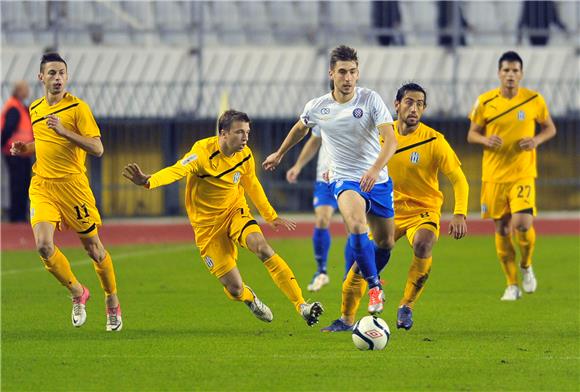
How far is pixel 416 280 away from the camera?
37.0 feet

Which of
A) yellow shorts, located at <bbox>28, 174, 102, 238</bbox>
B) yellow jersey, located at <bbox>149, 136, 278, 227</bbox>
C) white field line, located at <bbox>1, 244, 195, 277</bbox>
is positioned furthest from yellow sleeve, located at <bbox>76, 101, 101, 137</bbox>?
white field line, located at <bbox>1, 244, 195, 277</bbox>

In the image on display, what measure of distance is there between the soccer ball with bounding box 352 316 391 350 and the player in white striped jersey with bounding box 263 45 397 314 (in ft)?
2.19

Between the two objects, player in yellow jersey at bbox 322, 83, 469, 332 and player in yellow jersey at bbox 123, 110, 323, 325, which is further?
player in yellow jersey at bbox 322, 83, 469, 332

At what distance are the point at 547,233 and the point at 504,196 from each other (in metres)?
12.1

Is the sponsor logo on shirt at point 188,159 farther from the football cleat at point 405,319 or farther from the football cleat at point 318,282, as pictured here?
the football cleat at point 318,282

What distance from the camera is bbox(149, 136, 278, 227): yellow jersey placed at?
11.1 meters

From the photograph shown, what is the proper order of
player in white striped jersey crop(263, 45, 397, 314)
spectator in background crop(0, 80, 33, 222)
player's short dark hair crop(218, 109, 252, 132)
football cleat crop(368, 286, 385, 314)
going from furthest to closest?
spectator in background crop(0, 80, 33, 222), player's short dark hair crop(218, 109, 252, 132), player in white striped jersey crop(263, 45, 397, 314), football cleat crop(368, 286, 385, 314)

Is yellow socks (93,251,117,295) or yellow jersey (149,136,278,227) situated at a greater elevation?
yellow jersey (149,136,278,227)

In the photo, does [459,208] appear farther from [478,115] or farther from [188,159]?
[478,115]

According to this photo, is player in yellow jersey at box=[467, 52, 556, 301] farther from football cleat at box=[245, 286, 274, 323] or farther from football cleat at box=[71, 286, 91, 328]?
football cleat at box=[71, 286, 91, 328]

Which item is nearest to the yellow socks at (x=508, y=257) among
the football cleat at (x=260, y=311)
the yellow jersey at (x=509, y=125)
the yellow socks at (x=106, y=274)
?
the yellow jersey at (x=509, y=125)

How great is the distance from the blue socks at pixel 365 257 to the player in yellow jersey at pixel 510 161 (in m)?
4.05

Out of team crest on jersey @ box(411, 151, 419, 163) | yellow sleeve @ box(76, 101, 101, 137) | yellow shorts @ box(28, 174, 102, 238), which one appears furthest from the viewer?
team crest on jersey @ box(411, 151, 419, 163)

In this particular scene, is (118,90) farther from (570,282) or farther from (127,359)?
(127,359)
